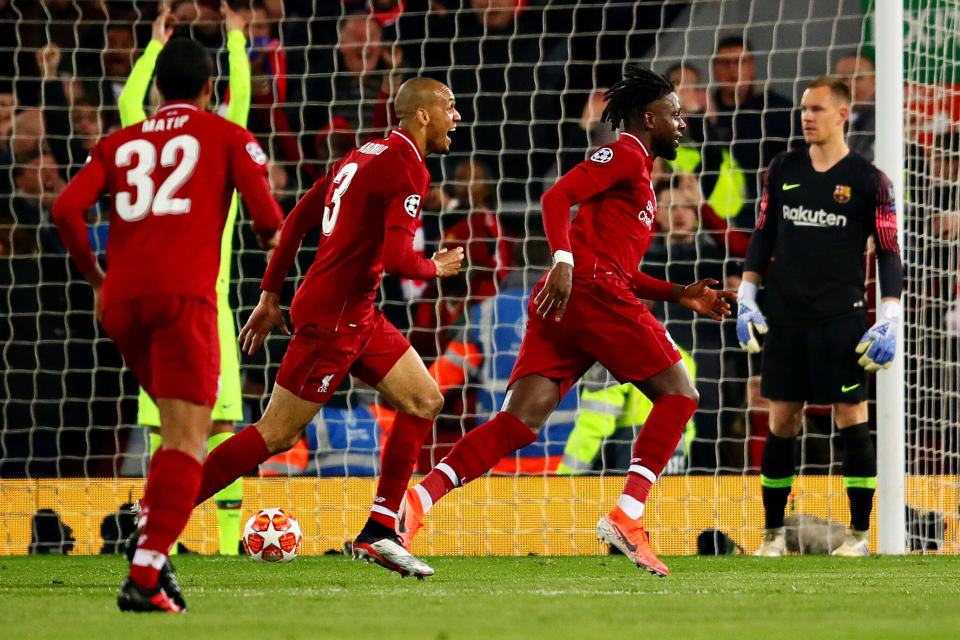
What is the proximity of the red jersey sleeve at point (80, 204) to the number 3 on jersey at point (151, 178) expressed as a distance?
58mm

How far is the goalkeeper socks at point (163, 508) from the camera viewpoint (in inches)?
130

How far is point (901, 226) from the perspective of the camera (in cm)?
630

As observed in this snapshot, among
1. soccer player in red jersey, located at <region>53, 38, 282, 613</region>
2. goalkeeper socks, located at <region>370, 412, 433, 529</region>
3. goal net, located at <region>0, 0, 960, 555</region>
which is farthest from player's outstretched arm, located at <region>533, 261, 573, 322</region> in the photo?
goal net, located at <region>0, 0, 960, 555</region>

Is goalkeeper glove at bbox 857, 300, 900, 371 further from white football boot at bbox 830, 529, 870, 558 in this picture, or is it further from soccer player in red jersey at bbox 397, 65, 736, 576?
soccer player in red jersey at bbox 397, 65, 736, 576

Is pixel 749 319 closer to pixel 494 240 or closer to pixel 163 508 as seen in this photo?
pixel 494 240

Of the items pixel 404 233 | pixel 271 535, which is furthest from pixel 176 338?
pixel 271 535

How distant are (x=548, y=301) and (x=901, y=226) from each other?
8.22ft

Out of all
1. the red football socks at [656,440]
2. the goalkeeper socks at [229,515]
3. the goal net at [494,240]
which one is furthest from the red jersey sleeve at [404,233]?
the goal net at [494,240]

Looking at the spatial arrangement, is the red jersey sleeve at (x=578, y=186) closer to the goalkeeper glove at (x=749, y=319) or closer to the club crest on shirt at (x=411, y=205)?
the club crest on shirt at (x=411, y=205)

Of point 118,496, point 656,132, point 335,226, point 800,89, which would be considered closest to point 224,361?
point 118,496

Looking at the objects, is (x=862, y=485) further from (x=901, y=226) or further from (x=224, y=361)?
(x=224, y=361)

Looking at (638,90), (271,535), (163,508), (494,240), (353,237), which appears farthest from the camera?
(494,240)

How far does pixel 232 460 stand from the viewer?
440 cm

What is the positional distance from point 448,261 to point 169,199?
3.49 feet
